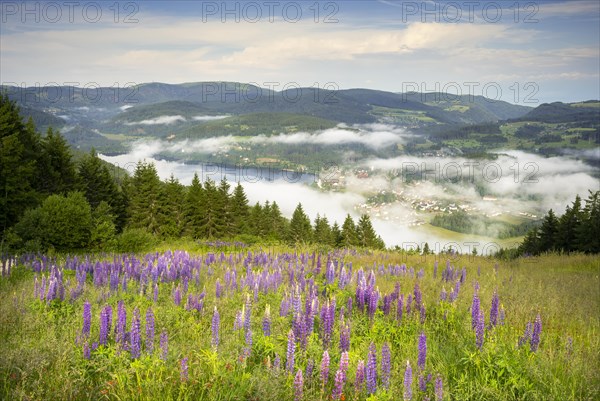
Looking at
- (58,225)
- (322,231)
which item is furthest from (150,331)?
(322,231)

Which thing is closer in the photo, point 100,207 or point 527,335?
point 527,335

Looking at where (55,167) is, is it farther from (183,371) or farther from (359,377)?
(359,377)

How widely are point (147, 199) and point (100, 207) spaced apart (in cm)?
3057

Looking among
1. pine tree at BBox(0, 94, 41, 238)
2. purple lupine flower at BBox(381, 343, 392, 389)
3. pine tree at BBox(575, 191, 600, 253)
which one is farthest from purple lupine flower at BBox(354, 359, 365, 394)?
pine tree at BBox(575, 191, 600, 253)

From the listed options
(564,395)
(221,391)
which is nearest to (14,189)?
(221,391)

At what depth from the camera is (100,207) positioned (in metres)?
17.2

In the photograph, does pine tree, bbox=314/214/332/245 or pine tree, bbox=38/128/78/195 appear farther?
pine tree, bbox=314/214/332/245

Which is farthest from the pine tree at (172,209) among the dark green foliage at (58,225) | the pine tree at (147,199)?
the dark green foliage at (58,225)

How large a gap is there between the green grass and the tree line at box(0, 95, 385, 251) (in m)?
7.85

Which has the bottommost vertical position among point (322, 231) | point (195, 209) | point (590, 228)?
point (322, 231)

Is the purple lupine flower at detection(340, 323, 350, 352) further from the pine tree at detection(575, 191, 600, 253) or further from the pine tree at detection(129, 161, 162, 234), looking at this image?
the pine tree at detection(129, 161, 162, 234)

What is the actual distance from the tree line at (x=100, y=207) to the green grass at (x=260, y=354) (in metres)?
7.85

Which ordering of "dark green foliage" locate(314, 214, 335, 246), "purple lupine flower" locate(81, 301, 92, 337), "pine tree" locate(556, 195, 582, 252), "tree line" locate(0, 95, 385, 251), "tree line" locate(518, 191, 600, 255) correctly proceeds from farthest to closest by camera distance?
1. "dark green foliage" locate(314, 214, 335, 246)
2. "pine tree" locate(556, 195, 582, 252)
3. "tree line" locate(518, 191, 600, 255)
4. "tree line" locate(0, 95, 385, 251)
5. "purple lupine flower" locate(81, 301, 92, 337)

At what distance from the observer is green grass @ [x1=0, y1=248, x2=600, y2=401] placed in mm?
3859
